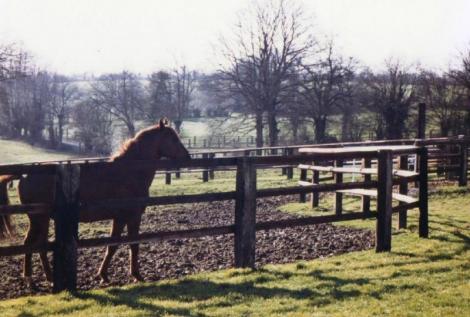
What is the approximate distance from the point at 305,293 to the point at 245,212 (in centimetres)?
166

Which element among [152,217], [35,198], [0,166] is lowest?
[152,217]

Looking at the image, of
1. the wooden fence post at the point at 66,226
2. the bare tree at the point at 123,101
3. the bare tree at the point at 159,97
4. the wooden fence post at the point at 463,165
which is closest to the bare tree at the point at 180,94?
the bare tree at the point at 159,97

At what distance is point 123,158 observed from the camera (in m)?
7.73

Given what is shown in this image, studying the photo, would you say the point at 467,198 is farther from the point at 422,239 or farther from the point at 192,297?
the point at 192,297

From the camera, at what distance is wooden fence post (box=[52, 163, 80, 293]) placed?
20.5 ft

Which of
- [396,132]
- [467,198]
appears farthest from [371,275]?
[396,132]

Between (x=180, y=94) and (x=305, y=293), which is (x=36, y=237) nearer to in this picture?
(x=305, y=293)

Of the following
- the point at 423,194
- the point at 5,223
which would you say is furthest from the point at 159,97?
the point at 5,223

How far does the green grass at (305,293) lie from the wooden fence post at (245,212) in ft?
0.91

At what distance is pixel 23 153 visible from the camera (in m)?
54.9

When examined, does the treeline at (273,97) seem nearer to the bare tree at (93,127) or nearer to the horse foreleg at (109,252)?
the bare tree at (93,127)

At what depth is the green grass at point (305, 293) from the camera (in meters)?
5.51

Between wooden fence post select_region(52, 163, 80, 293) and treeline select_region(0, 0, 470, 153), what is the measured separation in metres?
28.4

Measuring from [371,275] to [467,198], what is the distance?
32.4 feet
